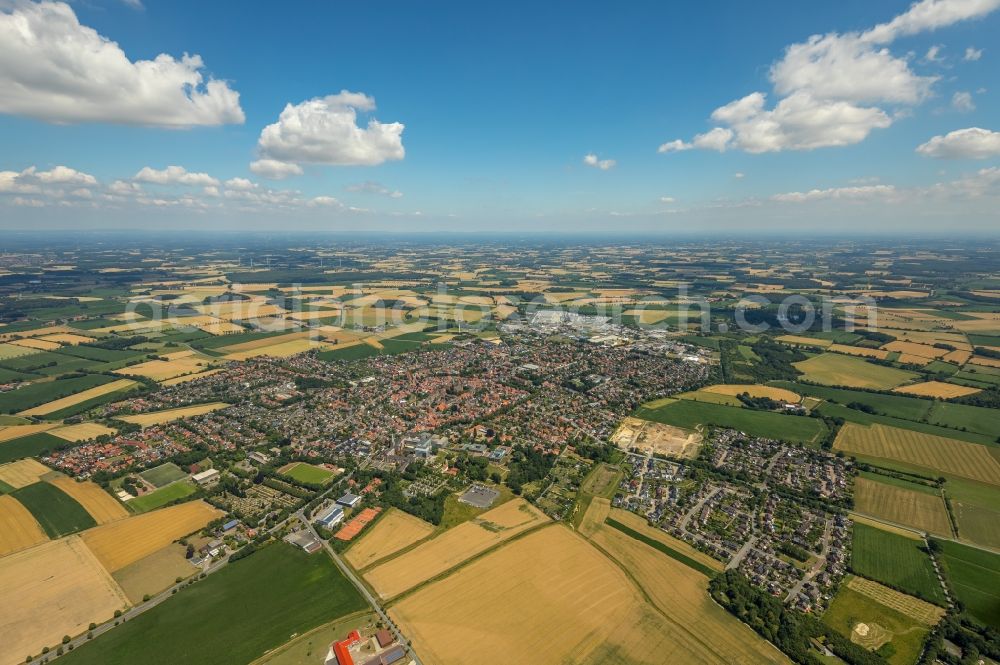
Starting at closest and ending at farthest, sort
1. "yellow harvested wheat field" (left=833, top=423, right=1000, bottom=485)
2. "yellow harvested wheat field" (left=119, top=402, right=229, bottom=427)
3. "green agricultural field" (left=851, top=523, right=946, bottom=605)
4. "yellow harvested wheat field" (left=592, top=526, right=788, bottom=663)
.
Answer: "yellow harvested wheat field" (left=592, top=526, right=788, bottom=663) < "green agricultural field" (left=851, top=523, right=946, bottom=605) < "yellow harvested wheat field" (left=833, top=423, right=1000, bottom=485) < "yellow harvested wheat field" (left=119, top=402, right=229, bottom=427)

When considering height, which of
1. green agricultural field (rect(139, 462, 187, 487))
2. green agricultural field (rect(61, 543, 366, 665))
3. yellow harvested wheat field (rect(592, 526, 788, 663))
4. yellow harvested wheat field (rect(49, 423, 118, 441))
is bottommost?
green agricultural field (rect(61, 543, 366, 665))

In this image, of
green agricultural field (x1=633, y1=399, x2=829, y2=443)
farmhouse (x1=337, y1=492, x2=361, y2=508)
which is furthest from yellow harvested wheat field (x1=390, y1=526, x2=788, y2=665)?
green agricultural field (x1=633, y1=399, x2=829, y2=443)

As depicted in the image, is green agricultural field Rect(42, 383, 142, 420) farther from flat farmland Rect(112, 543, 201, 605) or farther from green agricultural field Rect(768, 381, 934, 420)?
green agricultural field Rect(768, 381, 934, 420)

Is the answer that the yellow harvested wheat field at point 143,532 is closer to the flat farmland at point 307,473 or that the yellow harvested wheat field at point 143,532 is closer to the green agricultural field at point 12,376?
the flat farmland at point 307,473

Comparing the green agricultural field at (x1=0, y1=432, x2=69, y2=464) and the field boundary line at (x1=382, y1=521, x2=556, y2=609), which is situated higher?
the green agricultural field at (x1=0, y1=432, x2=69, y2=464)

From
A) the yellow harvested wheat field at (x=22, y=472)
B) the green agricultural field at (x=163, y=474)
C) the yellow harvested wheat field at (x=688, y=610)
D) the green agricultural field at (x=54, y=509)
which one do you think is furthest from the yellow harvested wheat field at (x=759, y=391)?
the yellow harvested wheat field at (x=22, y=472)

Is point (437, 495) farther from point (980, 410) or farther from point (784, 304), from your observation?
point (784, 304)
